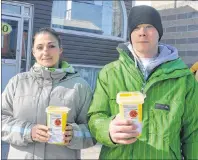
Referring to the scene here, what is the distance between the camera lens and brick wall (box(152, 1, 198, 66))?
290 cm

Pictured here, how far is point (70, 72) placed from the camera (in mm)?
2406

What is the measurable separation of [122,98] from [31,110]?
0.75 metres

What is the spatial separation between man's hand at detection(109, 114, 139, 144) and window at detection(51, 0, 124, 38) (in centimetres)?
840

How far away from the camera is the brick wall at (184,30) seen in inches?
114

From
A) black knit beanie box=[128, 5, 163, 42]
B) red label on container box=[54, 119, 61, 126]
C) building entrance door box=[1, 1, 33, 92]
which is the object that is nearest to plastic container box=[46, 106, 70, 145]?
red label on container box=[54, 119, 61, 126]

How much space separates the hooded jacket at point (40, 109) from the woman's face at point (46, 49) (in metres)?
0.05

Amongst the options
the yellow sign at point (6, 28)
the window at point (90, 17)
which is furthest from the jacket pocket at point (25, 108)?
the window at point (90, 17)

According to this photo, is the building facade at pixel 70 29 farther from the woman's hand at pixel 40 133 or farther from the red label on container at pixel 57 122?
the red label on container at pixel 57 122

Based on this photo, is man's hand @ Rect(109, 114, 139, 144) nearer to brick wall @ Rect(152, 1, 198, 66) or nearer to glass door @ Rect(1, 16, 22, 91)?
brick wall @ Rect(152, 1, 198, 66)

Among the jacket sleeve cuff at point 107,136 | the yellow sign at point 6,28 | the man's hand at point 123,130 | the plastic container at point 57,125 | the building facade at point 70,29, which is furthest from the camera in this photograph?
the building facade at point 70,29

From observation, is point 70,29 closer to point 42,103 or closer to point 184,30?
point 184,30

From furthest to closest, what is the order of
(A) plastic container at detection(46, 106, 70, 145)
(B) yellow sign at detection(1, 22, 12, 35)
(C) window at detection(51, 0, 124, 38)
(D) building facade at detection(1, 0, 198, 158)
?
(C) window at detection(51, 0, 124, 38) → (D) building facade at detection(1, 0, 198, 158) → (B) yellow sign at detection(1, 22, 12, 35) → (A) plastic container at detection(46, 106, 70, 145)

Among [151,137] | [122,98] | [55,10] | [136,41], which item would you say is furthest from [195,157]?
[55,10]

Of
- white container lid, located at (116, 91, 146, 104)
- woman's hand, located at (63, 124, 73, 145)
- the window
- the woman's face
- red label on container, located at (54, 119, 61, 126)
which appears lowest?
woman's hand, located at (63, 124, 73, 145)
